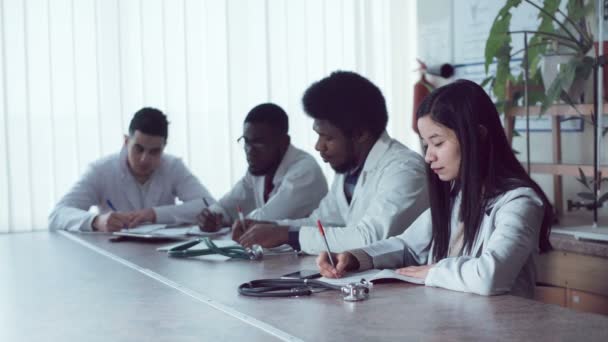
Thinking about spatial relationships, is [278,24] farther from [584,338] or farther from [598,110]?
[584,338]

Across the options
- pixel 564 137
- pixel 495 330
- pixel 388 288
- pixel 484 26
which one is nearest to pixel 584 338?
pixel 495 330

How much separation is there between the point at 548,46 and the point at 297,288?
7.17 feet

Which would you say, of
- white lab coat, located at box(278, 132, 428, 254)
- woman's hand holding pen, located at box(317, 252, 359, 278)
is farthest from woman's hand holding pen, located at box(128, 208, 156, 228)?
woman's hand holding pen, located at box(317, 252, 359, 278)

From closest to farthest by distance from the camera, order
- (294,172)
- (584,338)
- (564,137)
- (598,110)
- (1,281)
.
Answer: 1. (584,338)
2. (1,281)
3. (598,110)
4. (294,172)
5. (564,137)

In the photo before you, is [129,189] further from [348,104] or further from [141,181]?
[348,104]

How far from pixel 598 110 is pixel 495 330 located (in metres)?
1.91

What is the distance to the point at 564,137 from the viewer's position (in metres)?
3.75

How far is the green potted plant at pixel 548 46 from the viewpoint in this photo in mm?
3143

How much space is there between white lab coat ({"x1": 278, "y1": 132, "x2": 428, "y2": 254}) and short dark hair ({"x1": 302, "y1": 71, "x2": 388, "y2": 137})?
0.27 feet

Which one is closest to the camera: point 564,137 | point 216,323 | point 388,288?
point 216,323

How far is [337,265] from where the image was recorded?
1.99m

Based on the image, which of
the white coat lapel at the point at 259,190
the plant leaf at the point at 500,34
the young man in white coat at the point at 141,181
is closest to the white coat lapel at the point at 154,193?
the young man in white coat at the point at 141,181

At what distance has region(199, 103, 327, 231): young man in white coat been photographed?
3359mm

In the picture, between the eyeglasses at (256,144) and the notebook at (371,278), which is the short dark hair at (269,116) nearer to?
the eyeglasses at (256,144)
